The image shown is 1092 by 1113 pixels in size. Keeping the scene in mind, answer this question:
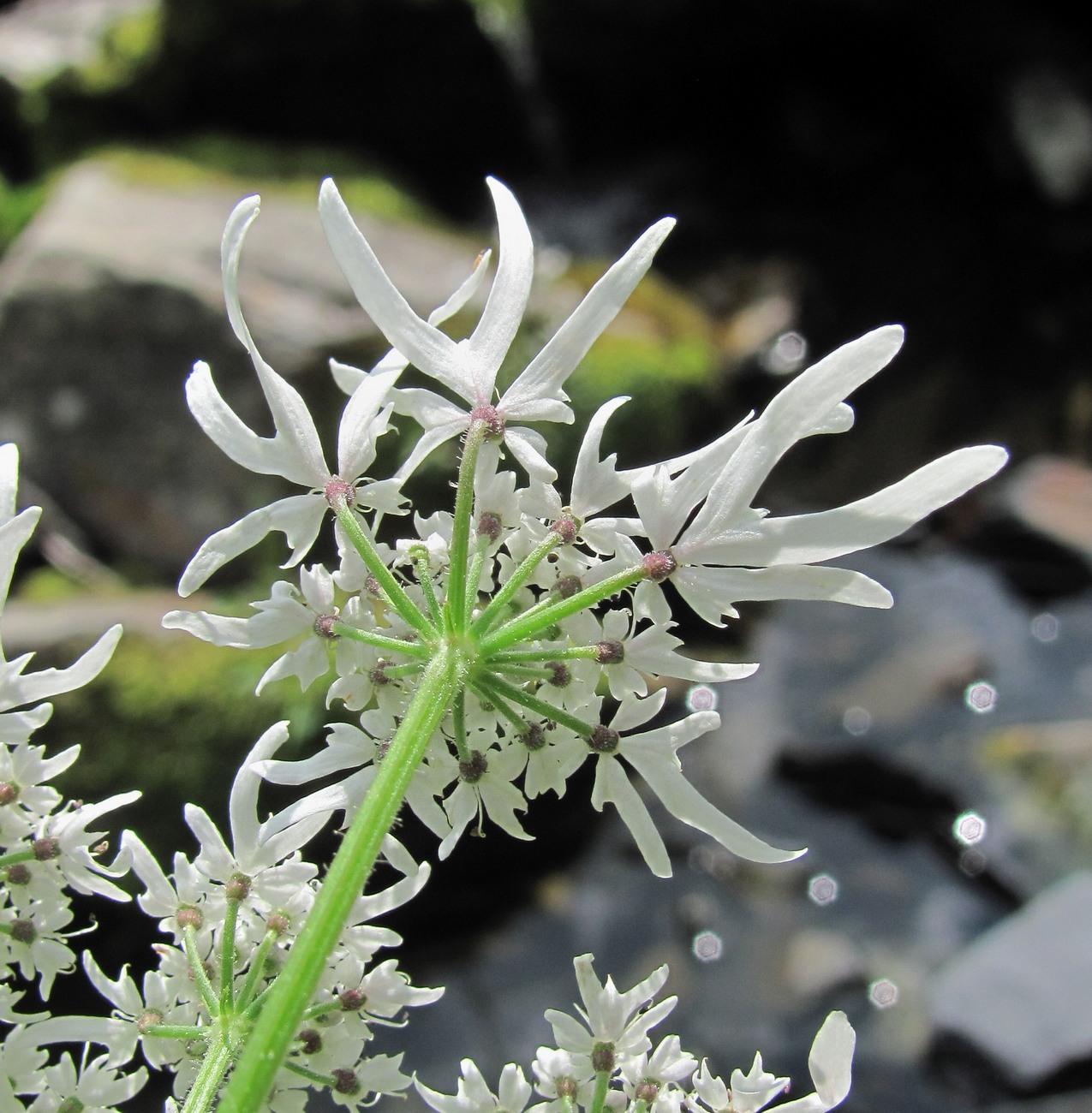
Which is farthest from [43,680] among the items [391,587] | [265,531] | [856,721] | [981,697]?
[981,697]

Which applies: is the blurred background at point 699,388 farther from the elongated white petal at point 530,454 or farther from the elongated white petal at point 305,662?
the elongated white petal at point 530,454

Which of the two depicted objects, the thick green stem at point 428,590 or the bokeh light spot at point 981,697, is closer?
the thick green stem at point 428,590

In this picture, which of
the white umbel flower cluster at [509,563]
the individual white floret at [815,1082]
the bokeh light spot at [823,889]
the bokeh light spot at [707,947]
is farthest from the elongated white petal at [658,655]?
the bokeh light spot at [823,889]

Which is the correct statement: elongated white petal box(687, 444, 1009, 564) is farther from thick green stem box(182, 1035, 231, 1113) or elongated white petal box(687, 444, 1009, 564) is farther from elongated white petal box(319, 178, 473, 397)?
thick green stem box(182, 1035, 231, 1113)

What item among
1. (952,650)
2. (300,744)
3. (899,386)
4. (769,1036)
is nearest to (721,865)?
(769,1036)

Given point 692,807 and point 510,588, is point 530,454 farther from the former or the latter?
point 692,807

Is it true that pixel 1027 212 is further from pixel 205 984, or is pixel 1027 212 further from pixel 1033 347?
pixel 205 984
